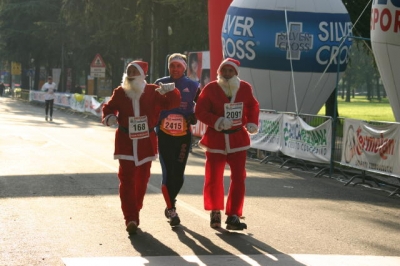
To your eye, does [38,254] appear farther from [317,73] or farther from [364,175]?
[317,73]

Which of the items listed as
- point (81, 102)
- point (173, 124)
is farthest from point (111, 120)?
point (81, 102)

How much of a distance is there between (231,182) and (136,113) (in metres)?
1.28

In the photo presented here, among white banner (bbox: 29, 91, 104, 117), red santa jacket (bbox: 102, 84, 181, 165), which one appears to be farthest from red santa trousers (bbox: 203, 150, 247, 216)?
white banner (bbox: 29, 91, 104, 117)

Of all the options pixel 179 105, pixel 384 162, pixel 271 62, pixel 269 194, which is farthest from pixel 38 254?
pixel 271 62

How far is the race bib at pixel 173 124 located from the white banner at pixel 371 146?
5.22m

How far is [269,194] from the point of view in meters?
13.8

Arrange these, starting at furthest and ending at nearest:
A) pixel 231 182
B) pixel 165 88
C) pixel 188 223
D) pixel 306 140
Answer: pixel 306 140 → pixel 188 223 → pixel 231 182 → pixel 165 88

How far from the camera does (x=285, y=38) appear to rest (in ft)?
→ 76.6

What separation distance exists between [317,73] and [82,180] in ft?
35.5

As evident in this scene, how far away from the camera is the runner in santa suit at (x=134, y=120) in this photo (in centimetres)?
955

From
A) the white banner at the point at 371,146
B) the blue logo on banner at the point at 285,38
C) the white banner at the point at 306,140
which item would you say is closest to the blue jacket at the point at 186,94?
the white banner at the point at 371,146

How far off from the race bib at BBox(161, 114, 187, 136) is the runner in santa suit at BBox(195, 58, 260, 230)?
1.18ft

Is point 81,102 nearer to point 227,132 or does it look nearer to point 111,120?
point 227,132

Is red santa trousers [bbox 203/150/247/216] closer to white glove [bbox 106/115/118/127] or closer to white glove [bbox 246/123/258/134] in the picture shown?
white glove [bbox 246/123/258/134]
